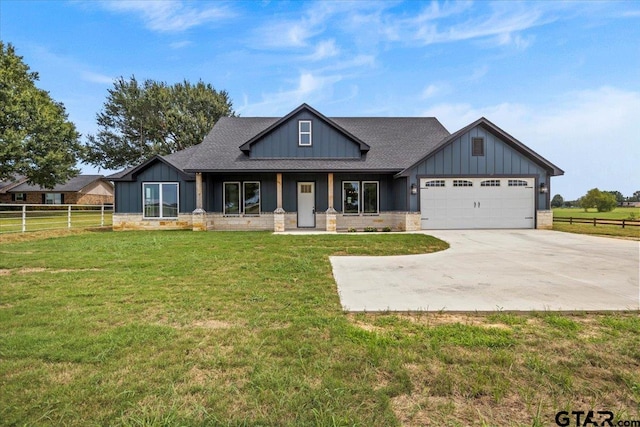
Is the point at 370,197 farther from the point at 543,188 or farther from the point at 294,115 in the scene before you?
the point at 543,188

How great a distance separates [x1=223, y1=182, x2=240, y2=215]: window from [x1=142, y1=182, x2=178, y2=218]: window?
8.43ft

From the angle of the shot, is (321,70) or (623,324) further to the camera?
(321,70)

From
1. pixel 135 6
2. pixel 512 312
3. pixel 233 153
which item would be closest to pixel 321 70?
pixel 233 153

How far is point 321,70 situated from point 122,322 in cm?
2154

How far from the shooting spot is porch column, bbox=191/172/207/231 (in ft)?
48.2

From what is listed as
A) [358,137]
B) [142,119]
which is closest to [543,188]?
[358,137]

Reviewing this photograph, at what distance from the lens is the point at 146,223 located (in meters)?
15.8

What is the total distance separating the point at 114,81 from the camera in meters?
35.0

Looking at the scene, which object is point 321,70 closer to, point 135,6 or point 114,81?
point 135,6

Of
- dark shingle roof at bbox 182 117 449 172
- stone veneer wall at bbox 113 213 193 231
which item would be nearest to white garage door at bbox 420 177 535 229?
dark shingle roof at bbox 182 117 449 172

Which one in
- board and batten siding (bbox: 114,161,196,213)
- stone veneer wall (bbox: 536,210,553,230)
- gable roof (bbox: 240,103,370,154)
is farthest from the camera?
board and batten siding (bbox: 114,161,196,213)

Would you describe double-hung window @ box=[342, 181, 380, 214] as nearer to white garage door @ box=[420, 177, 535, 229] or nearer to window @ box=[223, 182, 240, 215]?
white garage door @ box=[420, 177, 535, 229]

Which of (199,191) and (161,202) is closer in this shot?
(199,191)

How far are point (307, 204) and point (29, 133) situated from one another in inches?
1133
